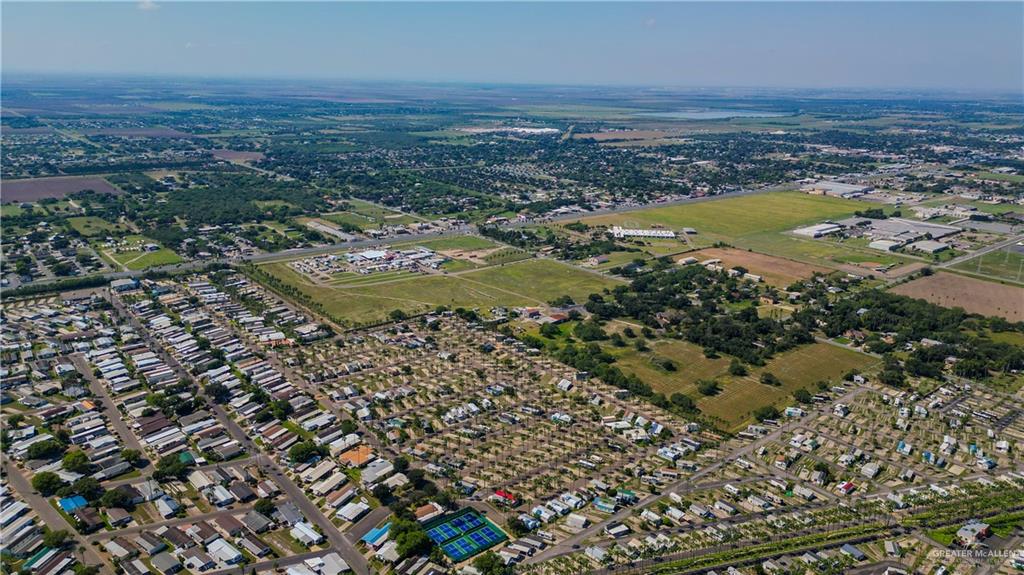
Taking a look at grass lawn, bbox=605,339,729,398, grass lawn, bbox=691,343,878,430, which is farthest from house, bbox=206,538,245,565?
grass lawn, bbox=691,343,878,430

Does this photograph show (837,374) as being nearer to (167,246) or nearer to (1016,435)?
(1016,435)

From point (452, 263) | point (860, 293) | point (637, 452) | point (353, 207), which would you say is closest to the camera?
point (637, 452)

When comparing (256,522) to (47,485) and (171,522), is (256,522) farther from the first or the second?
(47,485)

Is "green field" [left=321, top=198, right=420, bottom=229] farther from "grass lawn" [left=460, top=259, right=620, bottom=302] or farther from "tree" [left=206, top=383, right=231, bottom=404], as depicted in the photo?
"tree" [left=206, top=383, right=231, bottom=404]

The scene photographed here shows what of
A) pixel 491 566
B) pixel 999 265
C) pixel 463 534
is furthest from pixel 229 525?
pixel 999 265

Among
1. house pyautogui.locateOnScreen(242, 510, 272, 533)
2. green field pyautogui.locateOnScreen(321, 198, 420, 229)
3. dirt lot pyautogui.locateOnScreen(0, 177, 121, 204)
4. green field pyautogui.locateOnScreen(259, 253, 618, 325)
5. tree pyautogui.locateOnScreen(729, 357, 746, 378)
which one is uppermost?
dirt lot pyautogui.locateOnScreen(0, 177, 121, 204)

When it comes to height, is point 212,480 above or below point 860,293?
below

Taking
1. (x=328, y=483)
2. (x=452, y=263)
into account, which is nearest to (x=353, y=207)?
(x=452, y=263)

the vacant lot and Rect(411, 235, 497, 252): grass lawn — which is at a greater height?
the vacant lot
